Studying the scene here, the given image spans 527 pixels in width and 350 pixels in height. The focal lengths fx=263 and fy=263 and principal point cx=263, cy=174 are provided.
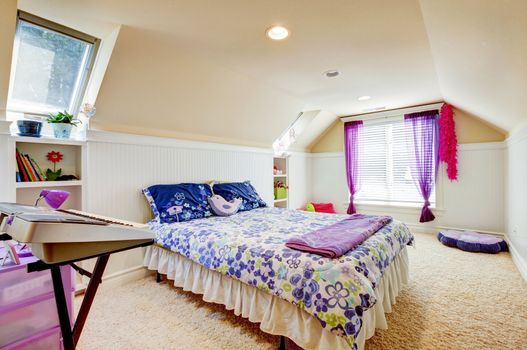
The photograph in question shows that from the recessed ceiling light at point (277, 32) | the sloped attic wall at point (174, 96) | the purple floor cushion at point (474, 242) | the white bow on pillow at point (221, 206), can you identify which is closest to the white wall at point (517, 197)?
the purple floor cushion at point (474, 242)

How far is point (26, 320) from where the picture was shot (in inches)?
52.7

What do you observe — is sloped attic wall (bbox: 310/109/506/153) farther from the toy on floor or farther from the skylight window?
the skylight window

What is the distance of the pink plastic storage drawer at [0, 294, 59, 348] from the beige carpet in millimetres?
425

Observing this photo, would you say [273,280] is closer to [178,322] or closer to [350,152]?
[178,322]

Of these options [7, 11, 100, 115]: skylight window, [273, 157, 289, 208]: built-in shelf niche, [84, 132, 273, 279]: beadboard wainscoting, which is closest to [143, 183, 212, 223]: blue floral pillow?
[84, 132, 273, 279]: beadboard wainscoting

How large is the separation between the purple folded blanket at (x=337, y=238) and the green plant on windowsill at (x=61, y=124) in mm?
2095

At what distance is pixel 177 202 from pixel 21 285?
1458mm

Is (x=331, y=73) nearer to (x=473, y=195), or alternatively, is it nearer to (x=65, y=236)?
(x=65, y=236)

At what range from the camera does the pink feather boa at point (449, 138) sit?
13.4ft

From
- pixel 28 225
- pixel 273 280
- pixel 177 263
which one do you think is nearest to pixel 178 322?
pixel 177 263

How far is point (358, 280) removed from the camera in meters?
1.34

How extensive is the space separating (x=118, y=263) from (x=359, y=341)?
226 cm

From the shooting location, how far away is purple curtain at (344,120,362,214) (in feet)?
16.7

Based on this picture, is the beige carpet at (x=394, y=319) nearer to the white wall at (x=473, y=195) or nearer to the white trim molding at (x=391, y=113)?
the white wall at (x=473, y=195)
